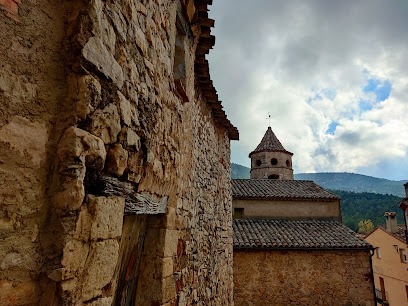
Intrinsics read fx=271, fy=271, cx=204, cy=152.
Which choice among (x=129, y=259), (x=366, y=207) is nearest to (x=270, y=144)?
(x=129, y=259)

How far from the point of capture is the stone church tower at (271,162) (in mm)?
21128

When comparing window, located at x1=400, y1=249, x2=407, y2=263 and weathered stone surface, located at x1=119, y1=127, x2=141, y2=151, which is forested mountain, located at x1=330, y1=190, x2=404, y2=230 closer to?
window, located at x1=400, y1=249, x2=407, y2=263

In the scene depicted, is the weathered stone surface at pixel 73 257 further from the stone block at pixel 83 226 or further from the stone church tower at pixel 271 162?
the stone church tower at pixel 271 162

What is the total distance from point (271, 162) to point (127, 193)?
67.9 feet

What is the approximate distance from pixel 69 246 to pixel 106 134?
60cm

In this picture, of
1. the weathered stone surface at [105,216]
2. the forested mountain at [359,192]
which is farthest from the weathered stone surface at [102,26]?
the forested mountain at [359,192]

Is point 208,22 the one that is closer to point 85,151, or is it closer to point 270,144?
point 85,151

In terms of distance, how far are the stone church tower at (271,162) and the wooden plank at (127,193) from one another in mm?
19420

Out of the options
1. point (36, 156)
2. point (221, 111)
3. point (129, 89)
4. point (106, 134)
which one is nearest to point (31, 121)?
point (36, 156)

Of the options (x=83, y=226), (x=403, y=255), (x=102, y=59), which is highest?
(x=102, y=59)

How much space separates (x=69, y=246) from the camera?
3.97ft

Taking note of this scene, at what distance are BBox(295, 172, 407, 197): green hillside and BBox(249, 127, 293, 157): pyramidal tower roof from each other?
131 meters

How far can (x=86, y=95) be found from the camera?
1.32 meters

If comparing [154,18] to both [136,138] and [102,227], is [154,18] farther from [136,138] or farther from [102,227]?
[102,227]
